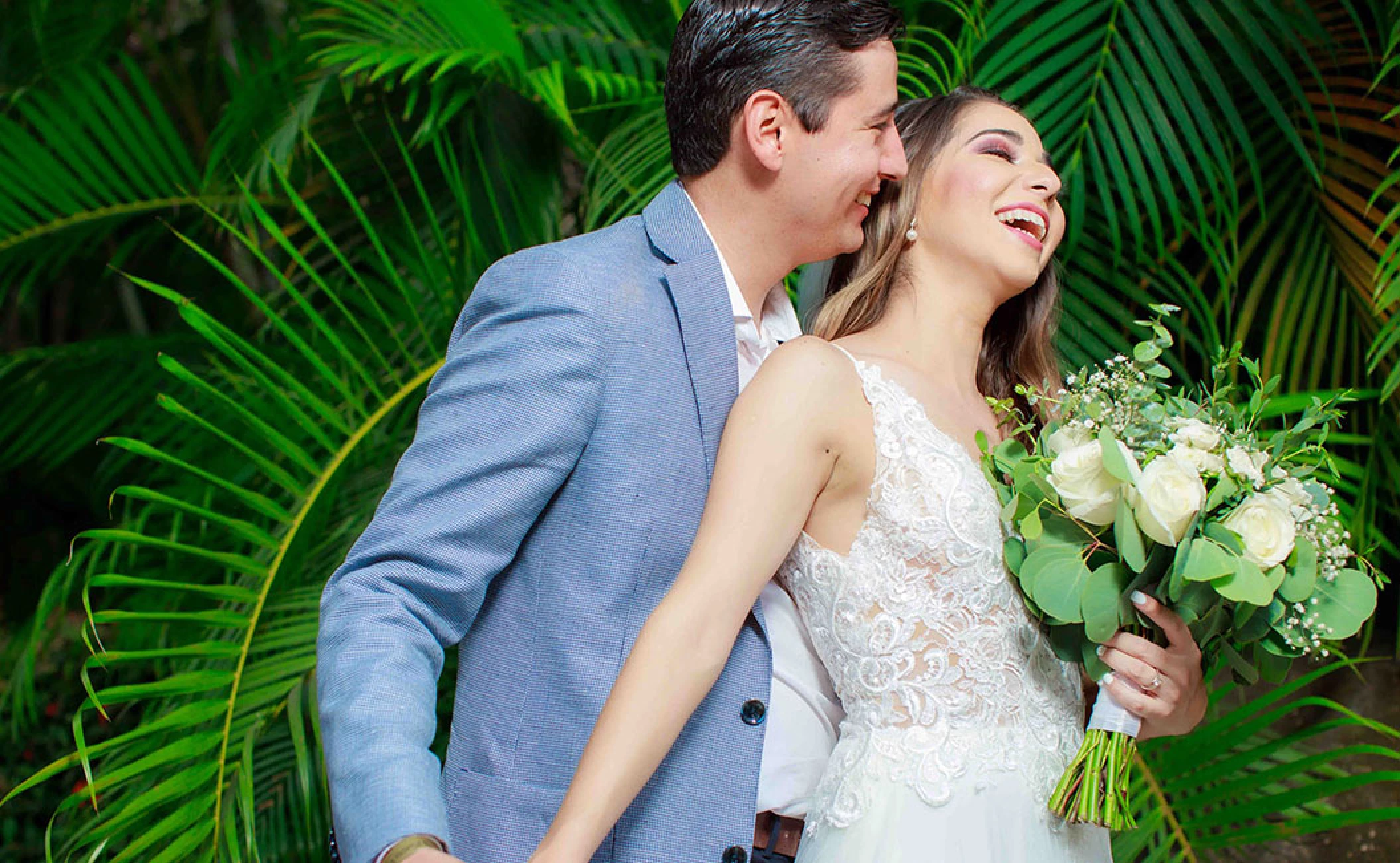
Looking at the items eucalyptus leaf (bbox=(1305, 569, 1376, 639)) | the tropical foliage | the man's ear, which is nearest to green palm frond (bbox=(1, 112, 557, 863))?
the tropical foliage

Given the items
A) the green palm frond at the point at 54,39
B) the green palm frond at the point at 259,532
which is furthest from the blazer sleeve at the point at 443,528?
the green palm frond at the point at 54,39

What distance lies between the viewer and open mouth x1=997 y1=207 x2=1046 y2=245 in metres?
1.61

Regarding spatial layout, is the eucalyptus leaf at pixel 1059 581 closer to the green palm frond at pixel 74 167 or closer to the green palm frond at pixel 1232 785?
the green palm frond at pixel 1232 785

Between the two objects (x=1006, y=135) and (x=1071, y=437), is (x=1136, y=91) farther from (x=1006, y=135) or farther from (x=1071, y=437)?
(x=1071, y=437)

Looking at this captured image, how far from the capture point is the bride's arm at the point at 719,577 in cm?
115

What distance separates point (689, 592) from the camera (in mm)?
1227

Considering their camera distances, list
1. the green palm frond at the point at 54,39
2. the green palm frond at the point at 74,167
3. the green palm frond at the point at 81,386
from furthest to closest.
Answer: the green palm frond at the point at 54,39
the green palm frond at the point at 81,386
the green palm frond at the point at 74,167

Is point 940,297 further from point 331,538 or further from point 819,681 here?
point 331,538

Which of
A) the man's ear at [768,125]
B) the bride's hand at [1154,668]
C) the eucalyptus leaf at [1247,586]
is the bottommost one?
the bride's hand at [1154,668]

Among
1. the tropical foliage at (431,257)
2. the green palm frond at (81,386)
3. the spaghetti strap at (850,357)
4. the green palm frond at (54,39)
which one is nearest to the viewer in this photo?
the spaghetti strap at (850,357)

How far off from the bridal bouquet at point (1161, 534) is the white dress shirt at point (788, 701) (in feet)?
0.88

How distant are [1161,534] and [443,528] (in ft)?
2.30

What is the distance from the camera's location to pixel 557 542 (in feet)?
4.19

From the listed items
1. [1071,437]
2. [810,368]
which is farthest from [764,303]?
[1071,437]
